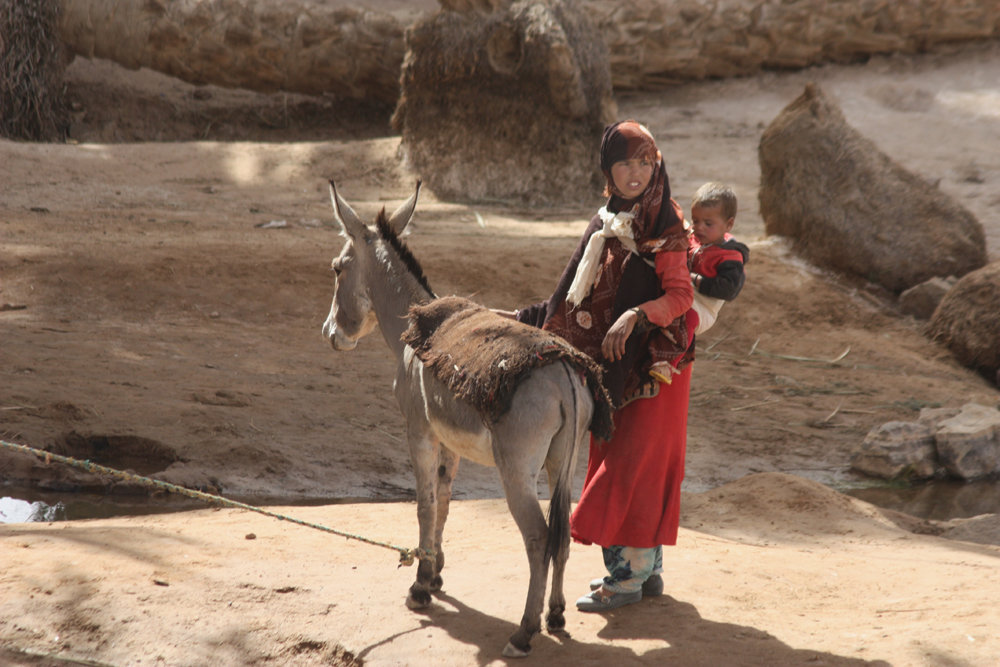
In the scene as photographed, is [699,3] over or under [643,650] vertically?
over

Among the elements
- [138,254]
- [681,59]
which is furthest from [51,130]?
[681,59]

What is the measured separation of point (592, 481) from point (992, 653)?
1.57 m

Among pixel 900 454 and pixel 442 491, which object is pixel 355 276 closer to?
pixel 442 491

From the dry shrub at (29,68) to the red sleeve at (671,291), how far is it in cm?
1338

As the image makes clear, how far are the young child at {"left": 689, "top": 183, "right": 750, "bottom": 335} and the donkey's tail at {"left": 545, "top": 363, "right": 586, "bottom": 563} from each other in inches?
24.4

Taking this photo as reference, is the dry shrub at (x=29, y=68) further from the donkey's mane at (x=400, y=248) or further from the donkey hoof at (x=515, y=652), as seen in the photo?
the donkey hoof at (x=515, y=652)

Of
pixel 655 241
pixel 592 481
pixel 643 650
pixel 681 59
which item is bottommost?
pixel 643 650

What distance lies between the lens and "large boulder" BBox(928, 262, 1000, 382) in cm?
974

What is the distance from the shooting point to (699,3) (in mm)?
16578

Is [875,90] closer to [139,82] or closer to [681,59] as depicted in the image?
[681,59]

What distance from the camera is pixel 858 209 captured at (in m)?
11.3

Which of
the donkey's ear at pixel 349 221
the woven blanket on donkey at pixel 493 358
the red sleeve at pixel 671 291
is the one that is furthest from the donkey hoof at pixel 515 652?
the donkey's ear at pixel 349 221

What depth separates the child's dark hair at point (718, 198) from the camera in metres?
3.84

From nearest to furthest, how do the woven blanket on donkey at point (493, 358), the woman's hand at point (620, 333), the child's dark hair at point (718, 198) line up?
the woven blanket on donkey at point (493, 358), the woman's hand at point (620, 333), the child's dark hair at point (718, 198)
